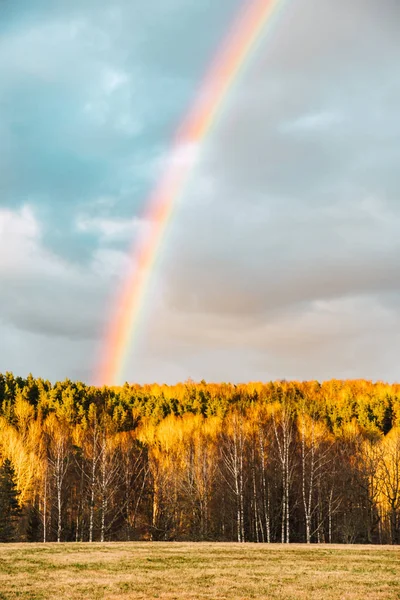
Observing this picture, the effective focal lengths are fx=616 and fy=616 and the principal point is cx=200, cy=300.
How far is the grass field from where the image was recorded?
57.8 ft

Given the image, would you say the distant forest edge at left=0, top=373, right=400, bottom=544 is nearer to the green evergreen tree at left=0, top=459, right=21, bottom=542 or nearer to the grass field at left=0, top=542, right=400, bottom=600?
the green evergreen tree at left=0, top=459, right=21, bottom=542

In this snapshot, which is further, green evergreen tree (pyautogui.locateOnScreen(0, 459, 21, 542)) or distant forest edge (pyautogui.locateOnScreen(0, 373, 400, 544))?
distant forest edge (pyautogui.locateOnScreen(0, 373, 400, 544))

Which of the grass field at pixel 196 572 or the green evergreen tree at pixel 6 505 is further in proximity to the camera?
the green evergreen tree at pixel 6 505

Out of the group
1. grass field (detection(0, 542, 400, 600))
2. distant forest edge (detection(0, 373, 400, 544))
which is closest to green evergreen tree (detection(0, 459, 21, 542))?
distant forest edge (detection(0, 373, 400, 544))

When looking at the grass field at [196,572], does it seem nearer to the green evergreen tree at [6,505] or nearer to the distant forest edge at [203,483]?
the green evergreen tree at [6,505]

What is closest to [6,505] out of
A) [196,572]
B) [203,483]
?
[203,483]

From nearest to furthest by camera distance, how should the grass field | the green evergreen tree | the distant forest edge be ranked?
1. the grass field
2. the green evergreen tree
3. the distant forest edge

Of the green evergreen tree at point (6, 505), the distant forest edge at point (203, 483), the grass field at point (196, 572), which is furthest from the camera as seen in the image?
the distant forest edge at point (203, 483)

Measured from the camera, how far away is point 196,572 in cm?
2189

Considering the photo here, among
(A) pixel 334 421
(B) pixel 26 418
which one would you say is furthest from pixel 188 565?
(A) pixel 334 421

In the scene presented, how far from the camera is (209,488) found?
6181cm

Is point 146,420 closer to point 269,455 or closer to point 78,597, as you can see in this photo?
point 269,455

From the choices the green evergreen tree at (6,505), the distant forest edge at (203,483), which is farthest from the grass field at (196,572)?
the distant forest edge at (203,483)

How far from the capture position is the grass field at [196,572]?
17.6 m
